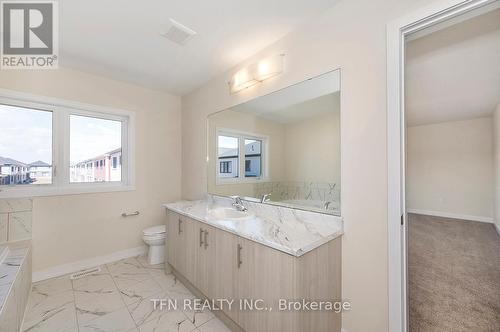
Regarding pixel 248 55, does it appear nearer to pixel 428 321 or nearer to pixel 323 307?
pixel 323 307

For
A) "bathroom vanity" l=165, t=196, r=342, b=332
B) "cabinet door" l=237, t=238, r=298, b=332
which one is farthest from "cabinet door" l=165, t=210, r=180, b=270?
"cabinet door" l=237, t=238, r=298, b=332

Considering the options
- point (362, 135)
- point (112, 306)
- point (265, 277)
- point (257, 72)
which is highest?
point (257, 72)

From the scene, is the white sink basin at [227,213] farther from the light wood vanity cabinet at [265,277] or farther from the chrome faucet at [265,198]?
the light wood vanity cabinet at [265,277]

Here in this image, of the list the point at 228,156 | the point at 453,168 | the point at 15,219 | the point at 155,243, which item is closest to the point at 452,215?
the point at 453,168

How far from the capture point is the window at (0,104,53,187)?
6.90 ft

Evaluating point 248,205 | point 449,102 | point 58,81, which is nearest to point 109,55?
point 58,81

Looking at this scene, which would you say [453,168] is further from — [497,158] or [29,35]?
[29,35]

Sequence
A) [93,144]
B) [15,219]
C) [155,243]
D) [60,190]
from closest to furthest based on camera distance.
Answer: [15,219], [60,190], [155,243], [93,144]

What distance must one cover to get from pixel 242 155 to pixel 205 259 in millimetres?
1156

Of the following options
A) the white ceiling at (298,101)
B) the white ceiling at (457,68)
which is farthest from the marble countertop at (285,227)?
the white ceiling at (457,68)

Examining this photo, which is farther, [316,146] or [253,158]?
[253,158]

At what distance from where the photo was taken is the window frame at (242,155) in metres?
2.17

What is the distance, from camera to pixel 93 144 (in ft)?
8.70

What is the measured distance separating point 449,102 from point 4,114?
5.88 m
